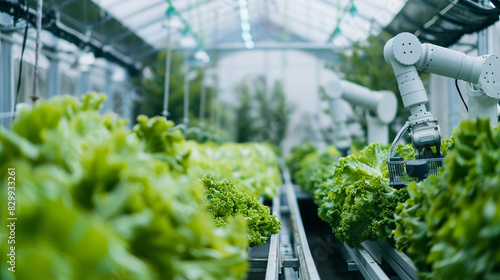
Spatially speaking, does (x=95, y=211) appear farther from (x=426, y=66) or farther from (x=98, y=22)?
(x=98, y=22)

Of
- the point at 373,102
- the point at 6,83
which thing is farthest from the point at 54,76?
the point at 373,102

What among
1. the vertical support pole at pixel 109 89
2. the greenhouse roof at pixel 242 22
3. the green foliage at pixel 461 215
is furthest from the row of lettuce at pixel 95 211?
the vertical support pole at pixel 109 89

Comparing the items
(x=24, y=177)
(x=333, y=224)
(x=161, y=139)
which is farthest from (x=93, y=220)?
(x=333, y=224)

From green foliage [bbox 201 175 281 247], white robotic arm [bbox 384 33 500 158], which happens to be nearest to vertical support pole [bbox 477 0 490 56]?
white robotic arm [bbox 384 33 500 158]

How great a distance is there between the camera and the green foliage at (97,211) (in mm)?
1036

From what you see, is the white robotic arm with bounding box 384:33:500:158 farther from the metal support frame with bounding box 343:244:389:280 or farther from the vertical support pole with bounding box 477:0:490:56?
the vertical support pole with bounding box 477:0:490:56

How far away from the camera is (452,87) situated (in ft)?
24.3

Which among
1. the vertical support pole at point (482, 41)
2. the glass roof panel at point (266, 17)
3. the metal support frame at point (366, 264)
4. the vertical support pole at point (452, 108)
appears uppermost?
the glass roof panel at point (266, 17)

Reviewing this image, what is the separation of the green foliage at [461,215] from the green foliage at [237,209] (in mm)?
1145

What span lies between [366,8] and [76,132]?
10.8 m

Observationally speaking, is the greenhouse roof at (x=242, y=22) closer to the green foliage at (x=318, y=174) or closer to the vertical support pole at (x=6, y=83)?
the vertical support pole at (x=6, y=83)

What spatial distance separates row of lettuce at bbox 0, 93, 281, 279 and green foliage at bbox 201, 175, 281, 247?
1.18 metres

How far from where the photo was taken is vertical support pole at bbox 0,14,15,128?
7.50 meters

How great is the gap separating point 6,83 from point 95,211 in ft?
24.5
